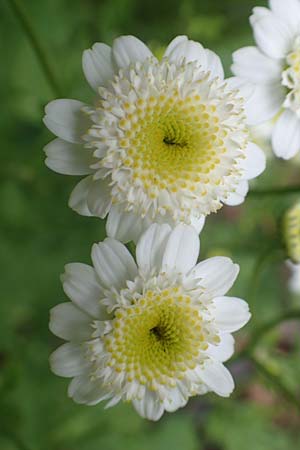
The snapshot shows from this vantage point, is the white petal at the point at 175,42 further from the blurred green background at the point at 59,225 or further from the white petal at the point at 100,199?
the blurred green background at the point at 59,225

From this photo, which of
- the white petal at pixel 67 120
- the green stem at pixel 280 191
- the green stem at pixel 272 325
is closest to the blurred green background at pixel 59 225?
the green stem at pixel 272 325

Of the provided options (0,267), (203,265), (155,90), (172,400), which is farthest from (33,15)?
(172,400)

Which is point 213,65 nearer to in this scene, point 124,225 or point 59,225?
point 124,225

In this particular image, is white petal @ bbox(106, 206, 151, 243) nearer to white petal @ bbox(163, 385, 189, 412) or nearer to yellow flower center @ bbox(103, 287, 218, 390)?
yellow flower center @ bbox(103, 287, 218, 390)

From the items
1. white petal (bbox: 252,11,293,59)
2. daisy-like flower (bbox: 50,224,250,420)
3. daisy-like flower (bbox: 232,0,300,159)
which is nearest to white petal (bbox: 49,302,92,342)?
daisy-like flower (bbox: 50,224,250,420)

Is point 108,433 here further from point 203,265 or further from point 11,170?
point 203,265
